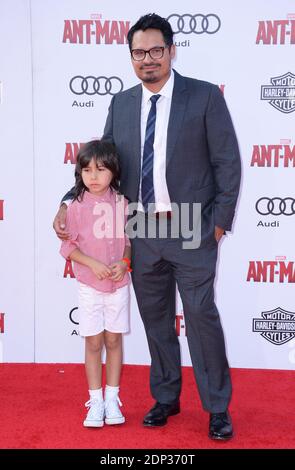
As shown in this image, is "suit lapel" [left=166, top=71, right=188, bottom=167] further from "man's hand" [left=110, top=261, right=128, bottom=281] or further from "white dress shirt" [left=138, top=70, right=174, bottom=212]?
"man's hand" [left=110, top=261, right=128, bottom=281]

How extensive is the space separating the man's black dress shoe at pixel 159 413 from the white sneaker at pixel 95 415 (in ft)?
0.65

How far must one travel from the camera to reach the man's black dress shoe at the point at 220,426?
2367 mm

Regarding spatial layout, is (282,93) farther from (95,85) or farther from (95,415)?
(95,415)

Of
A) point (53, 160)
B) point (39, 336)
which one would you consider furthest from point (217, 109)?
point (39, 336)

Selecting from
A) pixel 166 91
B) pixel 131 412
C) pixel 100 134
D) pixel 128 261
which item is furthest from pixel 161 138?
pixel 131 412

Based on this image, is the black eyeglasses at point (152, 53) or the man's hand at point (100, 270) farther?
Result: the man's hand at point (100, 270)

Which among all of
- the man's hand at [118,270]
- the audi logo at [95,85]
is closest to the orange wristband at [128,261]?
the man's hand at [118,270]

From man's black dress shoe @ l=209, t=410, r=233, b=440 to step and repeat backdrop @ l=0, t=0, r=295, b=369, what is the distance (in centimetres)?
94

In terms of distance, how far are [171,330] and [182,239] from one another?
0.47 m

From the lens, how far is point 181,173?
2.33 meters

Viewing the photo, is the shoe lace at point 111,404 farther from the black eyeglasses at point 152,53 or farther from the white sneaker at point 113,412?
the black eyeglasses at point 152,53

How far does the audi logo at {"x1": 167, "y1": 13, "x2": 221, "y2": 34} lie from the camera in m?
3.03

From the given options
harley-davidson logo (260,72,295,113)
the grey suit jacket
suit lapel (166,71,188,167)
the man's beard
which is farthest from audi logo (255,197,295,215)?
the man's beard
